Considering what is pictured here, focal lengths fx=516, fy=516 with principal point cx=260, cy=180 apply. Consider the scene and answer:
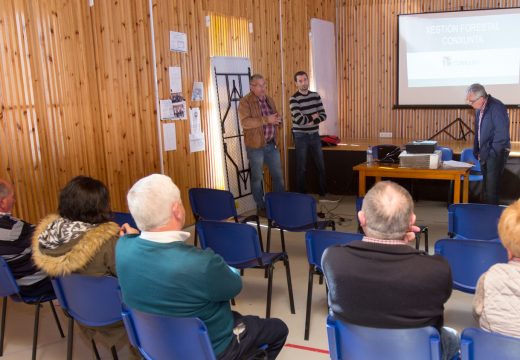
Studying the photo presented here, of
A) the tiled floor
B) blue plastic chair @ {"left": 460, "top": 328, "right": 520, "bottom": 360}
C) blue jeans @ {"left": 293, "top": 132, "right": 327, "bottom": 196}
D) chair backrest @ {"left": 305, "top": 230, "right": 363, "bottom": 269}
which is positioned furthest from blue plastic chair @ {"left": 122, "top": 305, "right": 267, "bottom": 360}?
blue jeans @ {"left": 293, "top": 132, "right": 327, "bottom": 196}

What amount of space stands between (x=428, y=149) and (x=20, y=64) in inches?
161

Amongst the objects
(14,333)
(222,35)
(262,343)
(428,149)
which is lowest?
(14,333)

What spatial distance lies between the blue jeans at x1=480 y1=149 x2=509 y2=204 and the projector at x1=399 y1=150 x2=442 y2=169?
0.58 m

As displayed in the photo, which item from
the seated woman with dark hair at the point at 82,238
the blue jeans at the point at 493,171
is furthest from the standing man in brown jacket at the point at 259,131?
the seated woman with dark hair at the point at 82,238

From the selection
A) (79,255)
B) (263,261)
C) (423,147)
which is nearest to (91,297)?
(79,255)

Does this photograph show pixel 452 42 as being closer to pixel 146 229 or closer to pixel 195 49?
pixel 195 49

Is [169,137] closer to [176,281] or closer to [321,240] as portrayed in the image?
[321,240]

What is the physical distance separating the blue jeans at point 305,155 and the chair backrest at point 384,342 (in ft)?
19.0

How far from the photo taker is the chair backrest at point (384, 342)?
6.36 feet

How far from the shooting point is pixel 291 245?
5.53 meters

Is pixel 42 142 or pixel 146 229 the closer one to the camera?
pixel 146 229

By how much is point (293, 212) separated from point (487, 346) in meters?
2.90

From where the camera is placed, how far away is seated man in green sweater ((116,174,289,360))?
6.68 ft

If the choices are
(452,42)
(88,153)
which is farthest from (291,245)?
(452,42)
